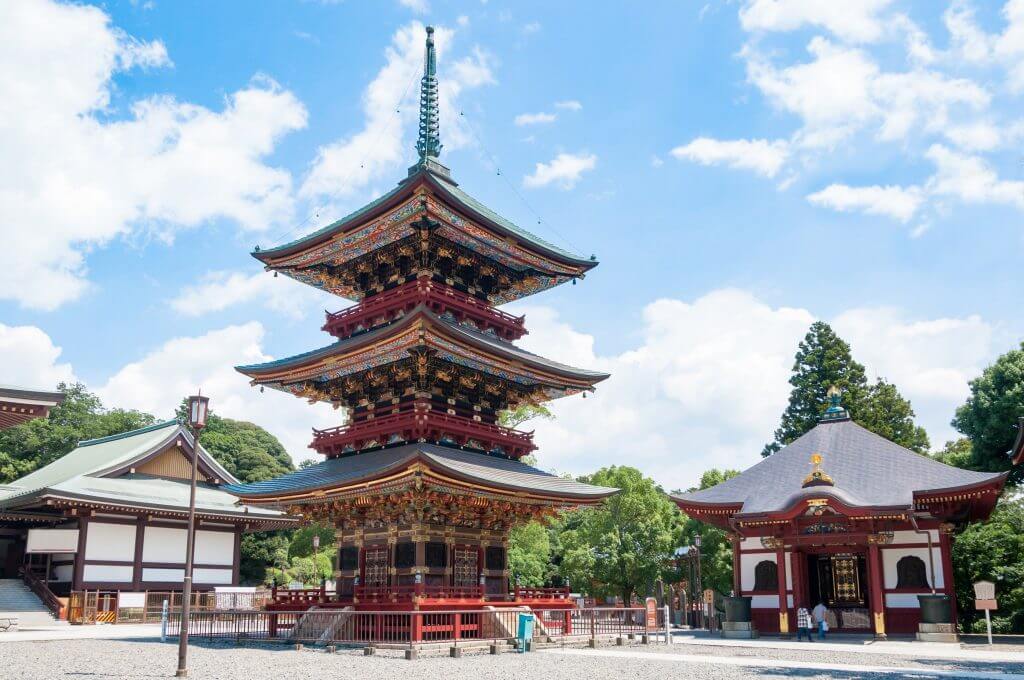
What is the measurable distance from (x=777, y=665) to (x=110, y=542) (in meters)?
31.0

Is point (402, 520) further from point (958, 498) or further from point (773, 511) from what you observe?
point (958, 498)

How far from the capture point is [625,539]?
43.4 meters

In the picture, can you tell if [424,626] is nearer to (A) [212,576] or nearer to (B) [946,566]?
(B) [946,566]

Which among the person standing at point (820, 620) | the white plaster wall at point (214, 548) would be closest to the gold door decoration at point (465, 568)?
the person standing at point (820, 620)

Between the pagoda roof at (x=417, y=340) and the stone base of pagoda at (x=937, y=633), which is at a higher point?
the pagoda roof at (x=417, y=340)

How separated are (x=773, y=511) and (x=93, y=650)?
2194cm

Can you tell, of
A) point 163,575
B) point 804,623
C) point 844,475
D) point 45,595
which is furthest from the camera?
point 163,575

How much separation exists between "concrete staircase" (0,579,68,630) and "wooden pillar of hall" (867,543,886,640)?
32.3 meters

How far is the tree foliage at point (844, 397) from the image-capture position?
178 ft

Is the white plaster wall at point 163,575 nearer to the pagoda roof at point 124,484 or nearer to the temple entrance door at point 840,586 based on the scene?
the pagoda roof at point 124,484

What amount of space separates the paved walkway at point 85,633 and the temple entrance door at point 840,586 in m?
24.8

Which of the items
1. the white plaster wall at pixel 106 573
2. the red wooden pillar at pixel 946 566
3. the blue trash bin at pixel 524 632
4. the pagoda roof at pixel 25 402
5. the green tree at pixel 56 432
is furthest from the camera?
the green tree at pixel 56 432

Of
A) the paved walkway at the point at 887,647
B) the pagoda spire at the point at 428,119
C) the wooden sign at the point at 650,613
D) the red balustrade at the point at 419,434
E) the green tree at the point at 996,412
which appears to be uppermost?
the pagoda spire at the point at 428,119

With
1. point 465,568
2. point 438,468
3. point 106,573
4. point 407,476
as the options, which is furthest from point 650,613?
point 106,573
